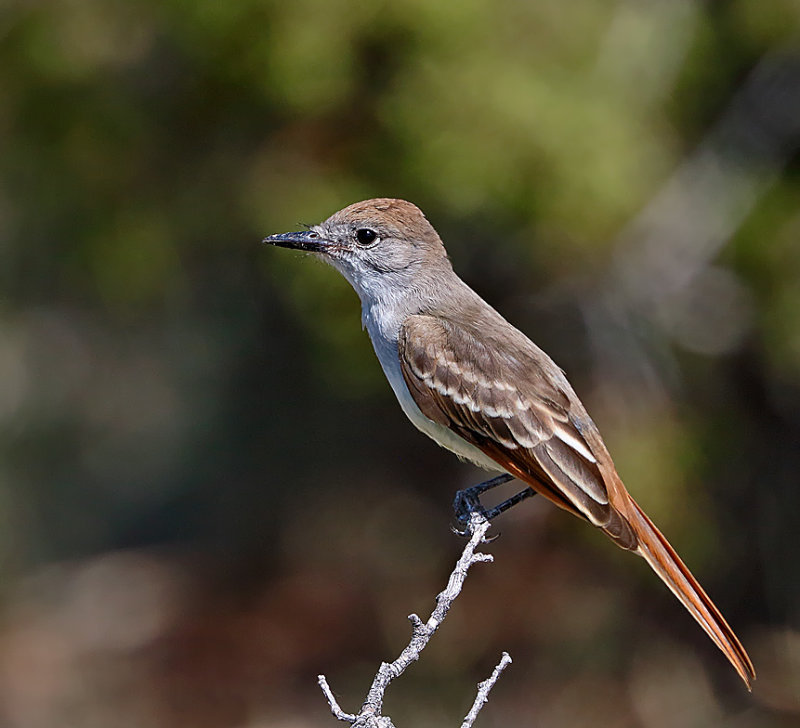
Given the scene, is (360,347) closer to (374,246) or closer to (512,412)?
(374,246)

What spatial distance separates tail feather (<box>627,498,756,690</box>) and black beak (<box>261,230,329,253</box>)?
5.32 feet

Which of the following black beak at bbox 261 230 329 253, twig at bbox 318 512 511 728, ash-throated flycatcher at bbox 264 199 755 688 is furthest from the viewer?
black beak at bbox 261 230 329 253

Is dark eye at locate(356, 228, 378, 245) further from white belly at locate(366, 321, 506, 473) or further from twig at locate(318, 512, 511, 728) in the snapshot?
twig at locate(318, 512, 511, 728)

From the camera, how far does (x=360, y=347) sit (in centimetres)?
696

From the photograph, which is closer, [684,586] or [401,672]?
[401,672]

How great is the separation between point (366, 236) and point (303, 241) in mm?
295

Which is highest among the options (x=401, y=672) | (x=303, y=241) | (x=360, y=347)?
(x=303, y=241)

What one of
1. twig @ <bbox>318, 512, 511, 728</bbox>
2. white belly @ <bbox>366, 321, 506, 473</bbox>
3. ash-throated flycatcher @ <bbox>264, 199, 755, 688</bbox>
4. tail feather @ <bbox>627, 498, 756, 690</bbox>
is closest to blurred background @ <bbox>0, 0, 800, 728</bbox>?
ash-throated flycatcher @ <bbox>264, 199, 755, 688</bbox>

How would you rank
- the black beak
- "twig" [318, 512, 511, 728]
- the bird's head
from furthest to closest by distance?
the bird's head, the black beak, "twig" [318, 512, 511, 728]

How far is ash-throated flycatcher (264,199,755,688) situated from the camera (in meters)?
3.95

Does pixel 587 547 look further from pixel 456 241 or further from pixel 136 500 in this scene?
pixel 136 500

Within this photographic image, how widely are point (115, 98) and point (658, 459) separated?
4118mm

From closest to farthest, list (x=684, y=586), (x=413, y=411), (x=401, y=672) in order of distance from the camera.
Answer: (x=401, y=672), (x=684, y=586), (x=413, y=411)

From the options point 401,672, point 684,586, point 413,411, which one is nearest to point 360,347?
point 413,411
